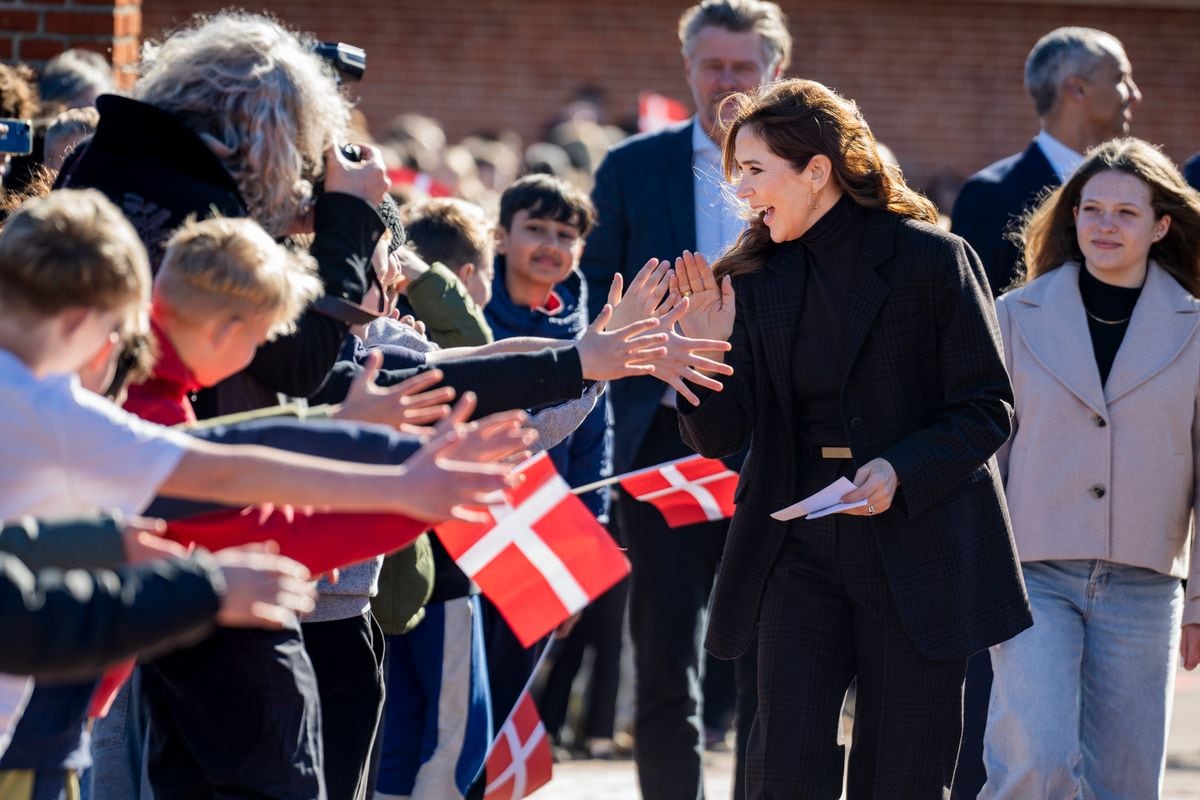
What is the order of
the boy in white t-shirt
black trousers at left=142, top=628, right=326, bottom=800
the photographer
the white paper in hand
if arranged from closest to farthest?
the boy in white t-shirt < black trousers at left=142, top=628, right=326, bottom=800 < the photographer < the white paper in hand

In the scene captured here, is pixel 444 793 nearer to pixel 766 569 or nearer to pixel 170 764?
pixel 766 569

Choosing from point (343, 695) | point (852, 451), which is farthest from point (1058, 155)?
point (343, 695)

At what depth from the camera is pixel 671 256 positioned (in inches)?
218

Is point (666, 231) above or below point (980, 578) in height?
above

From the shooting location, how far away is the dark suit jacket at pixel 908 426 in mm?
3846

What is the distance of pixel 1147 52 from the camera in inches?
643

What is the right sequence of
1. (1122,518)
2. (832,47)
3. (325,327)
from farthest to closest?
(832,47) → (1122,518) → (325,327)

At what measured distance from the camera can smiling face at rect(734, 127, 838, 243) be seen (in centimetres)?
404

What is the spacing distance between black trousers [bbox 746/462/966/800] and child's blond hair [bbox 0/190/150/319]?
1894 millimetres

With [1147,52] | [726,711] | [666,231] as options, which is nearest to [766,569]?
[666,231]

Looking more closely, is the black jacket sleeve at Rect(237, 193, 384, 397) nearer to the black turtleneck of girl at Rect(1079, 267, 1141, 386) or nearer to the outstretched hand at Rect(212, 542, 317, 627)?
the outstretched hand at Rect(212, 542, 317, 627)

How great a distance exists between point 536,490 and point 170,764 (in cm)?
101

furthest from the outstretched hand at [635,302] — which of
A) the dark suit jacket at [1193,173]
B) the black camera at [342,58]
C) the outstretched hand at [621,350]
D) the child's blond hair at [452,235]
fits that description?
the dark suit jacket at [1193,173]

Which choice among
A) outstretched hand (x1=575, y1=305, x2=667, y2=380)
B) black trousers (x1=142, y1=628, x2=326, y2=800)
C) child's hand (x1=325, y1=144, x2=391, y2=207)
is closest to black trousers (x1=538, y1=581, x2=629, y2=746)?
outstretched hand (x1=575, y1=305, x2=667, y2=380)
